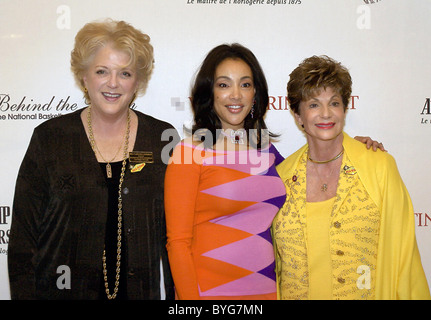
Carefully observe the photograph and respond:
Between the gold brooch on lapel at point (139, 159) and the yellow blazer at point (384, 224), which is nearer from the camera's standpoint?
the yellow blazer at point (384, 224)

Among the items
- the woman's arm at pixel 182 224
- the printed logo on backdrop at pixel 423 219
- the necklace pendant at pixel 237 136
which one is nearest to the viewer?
the woman's arm at pixel 182 224

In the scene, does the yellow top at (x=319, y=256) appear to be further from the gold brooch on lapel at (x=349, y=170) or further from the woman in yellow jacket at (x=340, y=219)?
the gold brooch on lapel at (x=349, y=170)

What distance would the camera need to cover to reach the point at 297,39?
2.74 meters

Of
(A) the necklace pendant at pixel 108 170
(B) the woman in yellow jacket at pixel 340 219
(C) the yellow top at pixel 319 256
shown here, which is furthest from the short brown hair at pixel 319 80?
(A) the necklace pendant at pixel 108 170

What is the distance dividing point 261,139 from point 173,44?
939 mm

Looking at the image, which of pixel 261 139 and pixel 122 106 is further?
pixel 261 139

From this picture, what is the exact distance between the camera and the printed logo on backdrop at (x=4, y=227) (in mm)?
2662

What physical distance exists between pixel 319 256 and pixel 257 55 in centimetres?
141

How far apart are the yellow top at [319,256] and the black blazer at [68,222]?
765 millimetres

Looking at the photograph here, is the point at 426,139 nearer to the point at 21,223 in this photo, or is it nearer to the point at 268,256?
the point at 268,256

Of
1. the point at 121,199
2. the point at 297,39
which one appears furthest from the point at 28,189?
the point at 297,39

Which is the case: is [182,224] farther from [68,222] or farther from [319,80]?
[319,80]

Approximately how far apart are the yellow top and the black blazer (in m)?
0.77

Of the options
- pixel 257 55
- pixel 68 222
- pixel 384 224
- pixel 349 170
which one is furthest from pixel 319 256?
pixel 257 55
